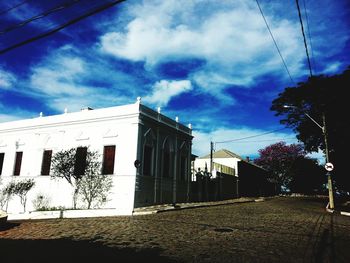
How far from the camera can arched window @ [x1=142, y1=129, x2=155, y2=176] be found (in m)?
20.0

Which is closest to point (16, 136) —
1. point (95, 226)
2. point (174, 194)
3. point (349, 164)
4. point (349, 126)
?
point (174, 194)

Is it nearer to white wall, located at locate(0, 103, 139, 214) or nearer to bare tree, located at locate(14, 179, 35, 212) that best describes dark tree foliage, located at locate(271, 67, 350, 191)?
white wall, located at locate(0, 103, 139, 214)

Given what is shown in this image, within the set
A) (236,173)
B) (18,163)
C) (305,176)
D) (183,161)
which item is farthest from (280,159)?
(18,163)

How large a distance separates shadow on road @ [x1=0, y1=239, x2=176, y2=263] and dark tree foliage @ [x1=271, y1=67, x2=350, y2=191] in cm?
1992

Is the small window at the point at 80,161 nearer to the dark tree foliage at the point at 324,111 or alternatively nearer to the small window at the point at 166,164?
the small window at the point at 166,164

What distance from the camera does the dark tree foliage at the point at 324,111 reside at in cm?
2516

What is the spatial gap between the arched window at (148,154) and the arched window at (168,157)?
1690 mm

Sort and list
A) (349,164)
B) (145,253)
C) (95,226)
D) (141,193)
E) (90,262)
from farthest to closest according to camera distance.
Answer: (349,164) < (141,193) < (95,226) < (145,253) < (90,262)

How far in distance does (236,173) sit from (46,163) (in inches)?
1009

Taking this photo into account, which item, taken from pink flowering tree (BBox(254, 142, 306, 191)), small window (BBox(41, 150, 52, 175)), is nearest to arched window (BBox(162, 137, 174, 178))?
small window (BBox(41, 150, 52, 175))

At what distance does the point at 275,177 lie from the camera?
59844 millimetres

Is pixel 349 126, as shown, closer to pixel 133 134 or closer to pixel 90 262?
pixel 133 134

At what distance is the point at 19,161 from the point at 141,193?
1190cm

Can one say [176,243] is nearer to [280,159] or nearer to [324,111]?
[324,111]
